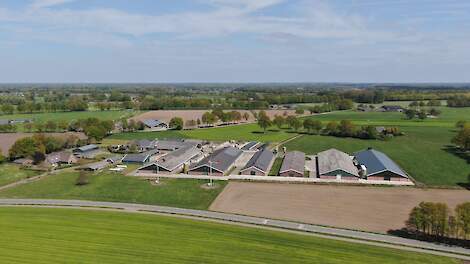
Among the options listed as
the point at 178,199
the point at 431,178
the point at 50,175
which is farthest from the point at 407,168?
the point at 50,175

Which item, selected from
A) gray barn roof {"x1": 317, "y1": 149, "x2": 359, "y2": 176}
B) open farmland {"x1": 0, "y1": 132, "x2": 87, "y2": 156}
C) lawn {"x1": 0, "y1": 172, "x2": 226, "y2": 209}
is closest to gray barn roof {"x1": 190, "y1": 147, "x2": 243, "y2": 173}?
lawn {"x1": 0, "y1": 172, "x2": 226, "y2": 209}

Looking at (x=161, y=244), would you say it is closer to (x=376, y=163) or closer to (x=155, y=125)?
(x=376, y=163)

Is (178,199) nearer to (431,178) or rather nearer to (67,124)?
(431,178)

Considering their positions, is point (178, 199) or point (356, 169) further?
point (356, 169)

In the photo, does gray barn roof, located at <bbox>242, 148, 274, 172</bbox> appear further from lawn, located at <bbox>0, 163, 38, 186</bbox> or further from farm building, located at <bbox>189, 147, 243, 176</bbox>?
lawn, located at <bbox>0, 163, 38, 186</bbox>

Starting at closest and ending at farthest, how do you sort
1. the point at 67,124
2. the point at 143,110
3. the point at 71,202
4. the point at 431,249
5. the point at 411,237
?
the point at 431,249 < the point at 411,237 < the point at 71,202 < the point at 67,124 < the point at 143,110

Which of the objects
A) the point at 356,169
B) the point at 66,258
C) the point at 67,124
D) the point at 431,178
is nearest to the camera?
the point at 66,258

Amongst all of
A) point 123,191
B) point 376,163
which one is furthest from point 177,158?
point 376,163
